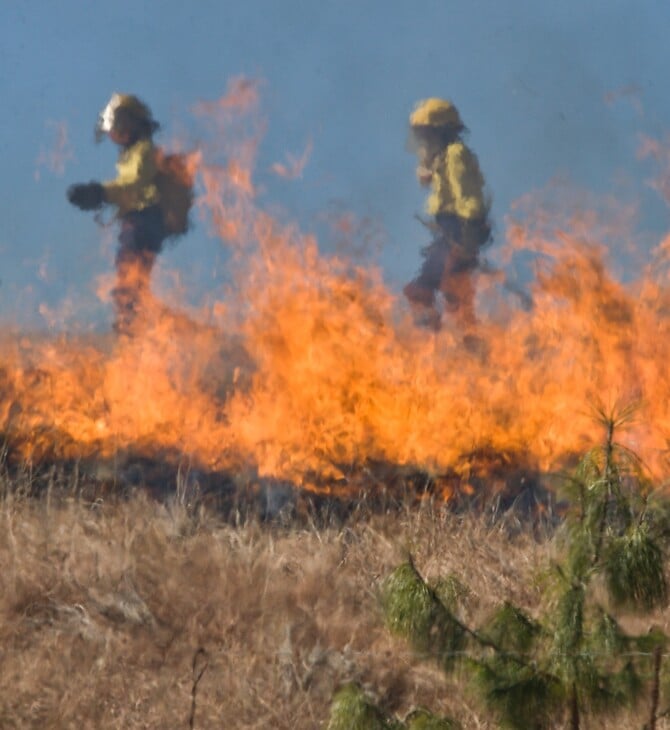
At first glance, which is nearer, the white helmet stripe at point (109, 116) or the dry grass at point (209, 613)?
the dry grass at point (209, 613)

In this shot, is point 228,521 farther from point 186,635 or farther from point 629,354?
point 629,354

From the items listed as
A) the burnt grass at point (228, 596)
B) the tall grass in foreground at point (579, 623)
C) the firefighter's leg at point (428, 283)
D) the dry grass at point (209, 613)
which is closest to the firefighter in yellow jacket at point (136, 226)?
the firefighter's leg at point (428, 283)

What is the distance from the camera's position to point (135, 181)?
10.4m

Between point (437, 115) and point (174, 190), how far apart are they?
2.82 metres

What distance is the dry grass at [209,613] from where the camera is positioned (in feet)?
15.0

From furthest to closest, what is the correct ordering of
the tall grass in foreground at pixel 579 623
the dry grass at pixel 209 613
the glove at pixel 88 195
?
1. the glove at pixel 88 195
2. the dry grass at pixel 209 613
3. the tall grass in foreground at pixel 579 623

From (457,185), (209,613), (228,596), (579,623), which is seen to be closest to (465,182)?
(457,185)

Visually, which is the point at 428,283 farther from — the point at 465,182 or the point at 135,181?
the point at 135,181

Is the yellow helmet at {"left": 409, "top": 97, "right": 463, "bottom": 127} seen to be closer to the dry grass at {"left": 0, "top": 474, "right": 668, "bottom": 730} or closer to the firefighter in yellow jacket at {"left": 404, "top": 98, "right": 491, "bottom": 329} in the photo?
the firefighter in yellow jacket at {"left": 404, "top": 98, "right": 491, "bottom": 329}

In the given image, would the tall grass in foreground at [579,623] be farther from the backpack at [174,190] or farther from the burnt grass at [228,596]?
the backpack at [174,190]

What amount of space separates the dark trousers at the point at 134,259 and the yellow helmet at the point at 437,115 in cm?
286

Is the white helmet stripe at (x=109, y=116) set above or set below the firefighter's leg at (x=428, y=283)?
above

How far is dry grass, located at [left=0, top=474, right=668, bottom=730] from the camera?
4586mm

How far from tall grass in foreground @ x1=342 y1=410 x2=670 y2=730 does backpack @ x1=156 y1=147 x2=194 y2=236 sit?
25.2 feet
